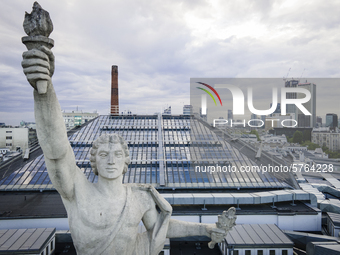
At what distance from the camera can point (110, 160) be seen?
179 inches

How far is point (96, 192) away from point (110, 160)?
25.9 inches

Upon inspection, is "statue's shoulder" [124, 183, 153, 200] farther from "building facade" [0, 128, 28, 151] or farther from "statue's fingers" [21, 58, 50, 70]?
"building facade" [0, 128, 28, 151]

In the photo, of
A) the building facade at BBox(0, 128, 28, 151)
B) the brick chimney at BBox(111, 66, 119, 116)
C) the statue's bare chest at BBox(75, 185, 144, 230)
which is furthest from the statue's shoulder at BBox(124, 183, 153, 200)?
the building facade at BBox(0, 128, 28, 151)

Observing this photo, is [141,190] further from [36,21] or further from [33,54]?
[36,21]

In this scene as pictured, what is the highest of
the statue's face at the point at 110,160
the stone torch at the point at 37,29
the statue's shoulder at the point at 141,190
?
the stone torch at the point at 37,29

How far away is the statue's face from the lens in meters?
4.54

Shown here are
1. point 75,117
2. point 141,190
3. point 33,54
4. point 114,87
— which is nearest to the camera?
point 33,54

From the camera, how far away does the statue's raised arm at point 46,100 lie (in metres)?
3.31

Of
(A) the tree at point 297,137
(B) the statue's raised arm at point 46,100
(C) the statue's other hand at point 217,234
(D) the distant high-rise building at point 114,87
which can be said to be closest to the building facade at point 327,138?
(A) the tree at point 297,137

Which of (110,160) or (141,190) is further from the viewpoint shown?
(141,190)

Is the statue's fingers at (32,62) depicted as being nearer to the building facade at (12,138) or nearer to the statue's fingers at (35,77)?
the statue's fingers at (35,77)

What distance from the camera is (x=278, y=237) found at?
14844 millimetres

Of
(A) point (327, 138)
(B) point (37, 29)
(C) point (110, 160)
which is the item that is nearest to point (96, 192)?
(C) point (110, 160)

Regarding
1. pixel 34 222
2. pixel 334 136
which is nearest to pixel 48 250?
pixel 34 222
